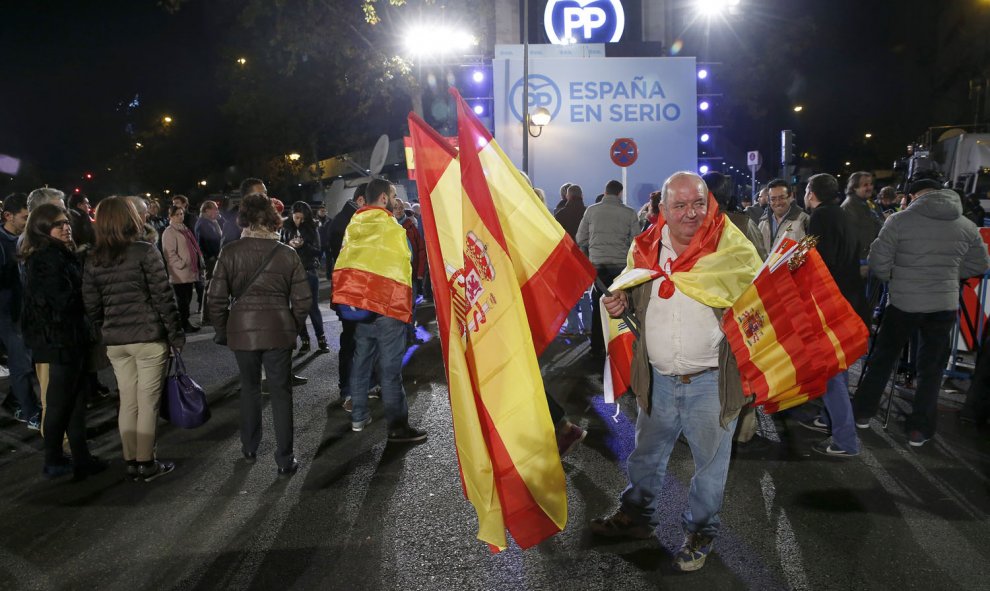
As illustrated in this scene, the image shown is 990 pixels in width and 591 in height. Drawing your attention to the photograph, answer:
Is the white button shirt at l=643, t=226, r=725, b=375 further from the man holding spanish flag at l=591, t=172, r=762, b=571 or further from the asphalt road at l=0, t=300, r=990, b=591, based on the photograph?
the asphalt road at l=0, t=300, r=990, b=591

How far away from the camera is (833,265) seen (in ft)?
17.0

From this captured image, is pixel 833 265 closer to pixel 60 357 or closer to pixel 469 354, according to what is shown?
pixel 469 354

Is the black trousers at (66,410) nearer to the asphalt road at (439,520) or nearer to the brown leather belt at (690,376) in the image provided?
the asphalt road at (439,520)

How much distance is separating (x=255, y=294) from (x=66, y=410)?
1610mm

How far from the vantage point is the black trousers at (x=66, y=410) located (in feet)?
15.4

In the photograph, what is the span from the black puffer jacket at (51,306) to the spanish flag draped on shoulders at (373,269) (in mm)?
1792

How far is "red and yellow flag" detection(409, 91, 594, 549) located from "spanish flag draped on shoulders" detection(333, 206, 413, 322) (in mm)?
2177

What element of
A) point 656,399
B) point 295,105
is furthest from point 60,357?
point 295,105

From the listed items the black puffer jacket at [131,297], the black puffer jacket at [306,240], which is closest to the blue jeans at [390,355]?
the black puffer jacket at [131,297]

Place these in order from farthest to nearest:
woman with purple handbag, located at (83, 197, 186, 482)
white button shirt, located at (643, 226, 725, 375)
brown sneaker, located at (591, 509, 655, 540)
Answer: woman with purple handbag, located at (83, 197, 186, 482)
brown sneaker, located at (591, 509, 655, 540)
white button shirt, located at (643, 226, 725, 375)

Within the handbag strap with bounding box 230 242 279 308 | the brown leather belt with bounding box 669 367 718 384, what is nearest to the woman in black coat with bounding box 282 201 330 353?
the handbag strap with bounding box 230 242 279 308

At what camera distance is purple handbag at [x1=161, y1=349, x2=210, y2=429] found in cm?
473

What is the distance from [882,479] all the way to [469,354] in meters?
3.21

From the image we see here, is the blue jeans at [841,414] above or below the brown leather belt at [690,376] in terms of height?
below
